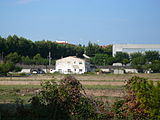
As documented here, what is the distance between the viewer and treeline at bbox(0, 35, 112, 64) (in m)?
108

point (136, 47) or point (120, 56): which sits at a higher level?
point (136, 47)

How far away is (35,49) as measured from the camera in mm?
121062

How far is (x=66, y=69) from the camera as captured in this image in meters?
93.4

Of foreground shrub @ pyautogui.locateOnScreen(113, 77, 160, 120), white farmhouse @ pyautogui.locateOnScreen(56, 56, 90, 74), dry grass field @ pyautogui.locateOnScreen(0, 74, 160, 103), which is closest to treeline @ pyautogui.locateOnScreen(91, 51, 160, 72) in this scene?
white farmhouse @ pyautogui.locateOnScreen(56, 56, 90, 74)

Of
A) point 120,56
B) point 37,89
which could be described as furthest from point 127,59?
point 37,89

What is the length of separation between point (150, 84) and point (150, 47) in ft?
458

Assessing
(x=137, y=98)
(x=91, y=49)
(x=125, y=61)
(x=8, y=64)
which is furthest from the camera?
(x=91, y=49)

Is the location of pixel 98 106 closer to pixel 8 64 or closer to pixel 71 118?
pixel 71 118

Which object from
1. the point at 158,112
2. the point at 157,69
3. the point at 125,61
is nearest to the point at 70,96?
the point at 158,112

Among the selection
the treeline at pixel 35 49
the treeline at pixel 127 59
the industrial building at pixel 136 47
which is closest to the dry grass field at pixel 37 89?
the treeline at pixel 35 49

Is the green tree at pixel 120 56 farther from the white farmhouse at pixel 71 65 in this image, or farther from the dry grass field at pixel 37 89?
the dry grass field at pixel 37 89

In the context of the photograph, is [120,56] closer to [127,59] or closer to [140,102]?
[127,59]

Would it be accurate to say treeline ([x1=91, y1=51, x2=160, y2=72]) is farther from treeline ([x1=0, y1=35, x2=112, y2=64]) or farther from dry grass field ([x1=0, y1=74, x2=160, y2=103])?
dry grass field ([x1=0, y1=74, x2=160, y2=103])

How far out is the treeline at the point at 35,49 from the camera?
108 m
